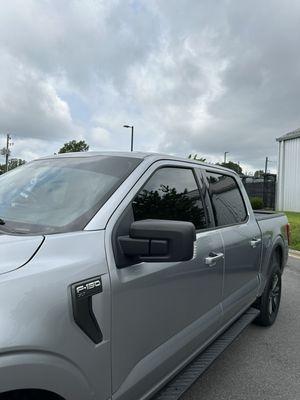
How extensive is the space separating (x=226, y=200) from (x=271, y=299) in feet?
5.72

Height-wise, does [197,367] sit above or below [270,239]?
below

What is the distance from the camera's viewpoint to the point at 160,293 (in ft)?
8.17

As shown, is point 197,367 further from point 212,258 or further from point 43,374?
point 43,374

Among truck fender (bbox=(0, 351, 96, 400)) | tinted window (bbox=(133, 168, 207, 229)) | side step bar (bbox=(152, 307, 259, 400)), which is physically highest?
tinted window (bbox=(133, 168, 207, 229))

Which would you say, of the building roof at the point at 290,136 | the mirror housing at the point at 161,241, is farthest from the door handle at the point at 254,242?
the building roof at the point at 290,136

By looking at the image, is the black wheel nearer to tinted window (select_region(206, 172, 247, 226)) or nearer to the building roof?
tinted window (select_region(206, 172, 247, 226))

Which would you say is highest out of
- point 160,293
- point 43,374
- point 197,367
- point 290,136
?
point 290,136

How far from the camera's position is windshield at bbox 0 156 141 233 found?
2.24m

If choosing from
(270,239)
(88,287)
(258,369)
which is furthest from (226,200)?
(88,287)

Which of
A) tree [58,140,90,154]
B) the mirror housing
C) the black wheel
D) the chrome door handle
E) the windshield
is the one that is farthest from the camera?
tree [58,140,90,154]

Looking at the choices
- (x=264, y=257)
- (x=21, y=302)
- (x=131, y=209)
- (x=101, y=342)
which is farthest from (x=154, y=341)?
(x=264, y=257)

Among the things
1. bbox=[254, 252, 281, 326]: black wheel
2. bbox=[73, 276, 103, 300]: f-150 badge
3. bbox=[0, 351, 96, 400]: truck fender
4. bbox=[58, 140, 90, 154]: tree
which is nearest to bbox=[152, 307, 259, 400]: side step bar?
bbox=[254, 252, 281, 326]: black wheel

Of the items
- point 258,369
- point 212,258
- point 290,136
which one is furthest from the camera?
point 290,136

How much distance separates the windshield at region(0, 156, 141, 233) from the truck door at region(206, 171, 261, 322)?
4.18 ft
